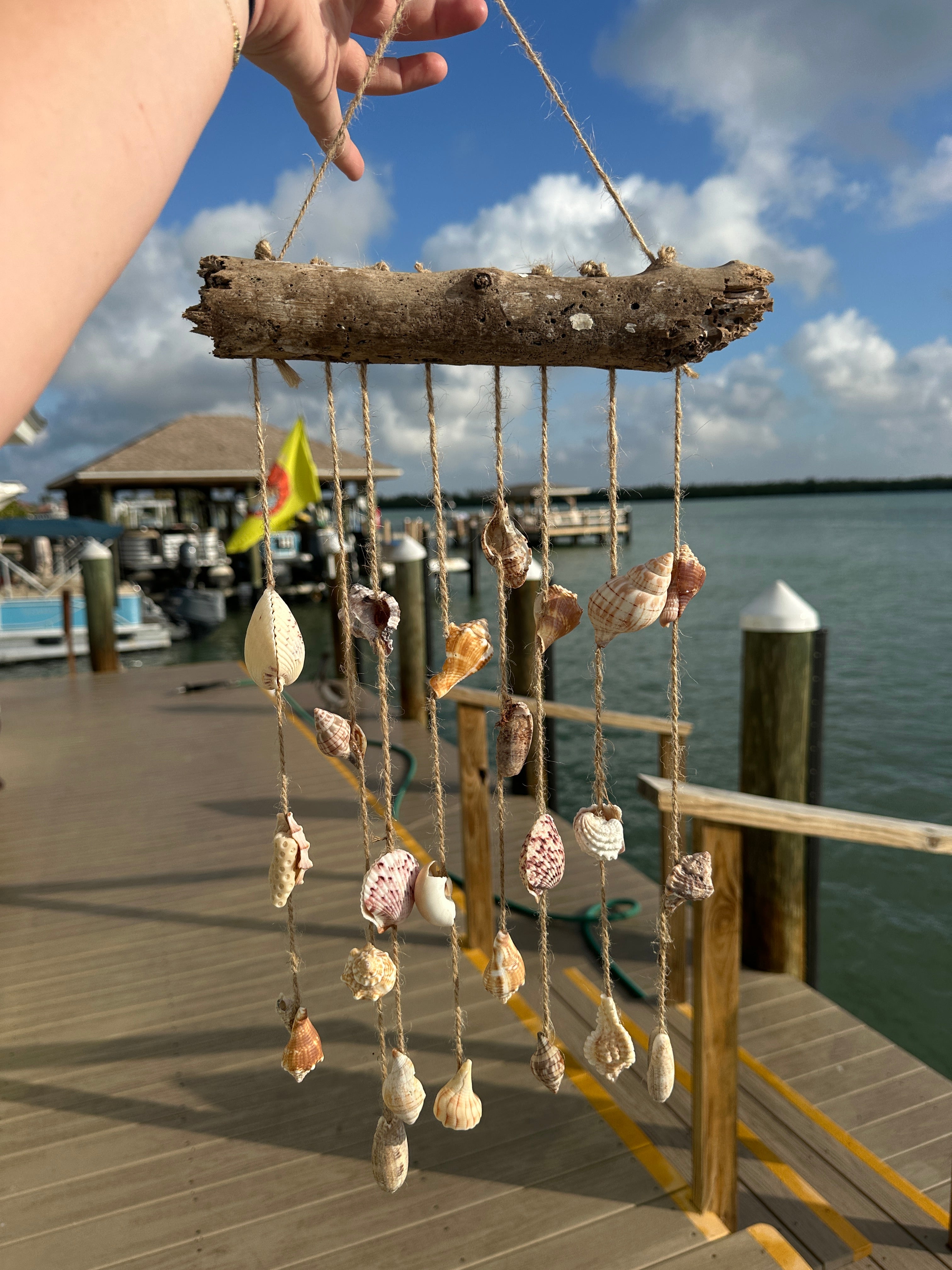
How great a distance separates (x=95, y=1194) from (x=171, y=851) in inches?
86.9

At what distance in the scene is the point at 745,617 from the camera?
3.15 metres

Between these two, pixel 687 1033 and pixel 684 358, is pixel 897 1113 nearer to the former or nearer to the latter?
pixel 687 1033

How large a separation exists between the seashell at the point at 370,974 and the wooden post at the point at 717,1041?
0.81 metres

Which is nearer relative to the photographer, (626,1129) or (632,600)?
(632,600)

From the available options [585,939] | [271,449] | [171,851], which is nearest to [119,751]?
[171,851]

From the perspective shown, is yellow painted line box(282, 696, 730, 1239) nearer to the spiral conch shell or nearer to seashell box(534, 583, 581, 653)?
the spiral conch shell

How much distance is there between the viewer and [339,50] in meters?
1.04

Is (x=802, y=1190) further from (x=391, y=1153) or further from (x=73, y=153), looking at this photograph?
(x=73, y=153)

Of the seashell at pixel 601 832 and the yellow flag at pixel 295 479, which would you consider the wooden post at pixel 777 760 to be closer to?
the seashell at pixel 601 832

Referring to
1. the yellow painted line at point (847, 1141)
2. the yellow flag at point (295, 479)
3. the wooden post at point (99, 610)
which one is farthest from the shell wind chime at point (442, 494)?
the wooden post at point (99, 610)

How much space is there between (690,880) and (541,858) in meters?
0.28

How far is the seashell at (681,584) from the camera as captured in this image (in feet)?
3.93

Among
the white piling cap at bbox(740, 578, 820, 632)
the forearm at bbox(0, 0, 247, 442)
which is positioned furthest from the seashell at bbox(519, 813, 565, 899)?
the white piling cap at bbox(740, 578, 820, 632)

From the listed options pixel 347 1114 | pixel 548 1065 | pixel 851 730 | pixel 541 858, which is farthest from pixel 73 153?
pixel 851 730
